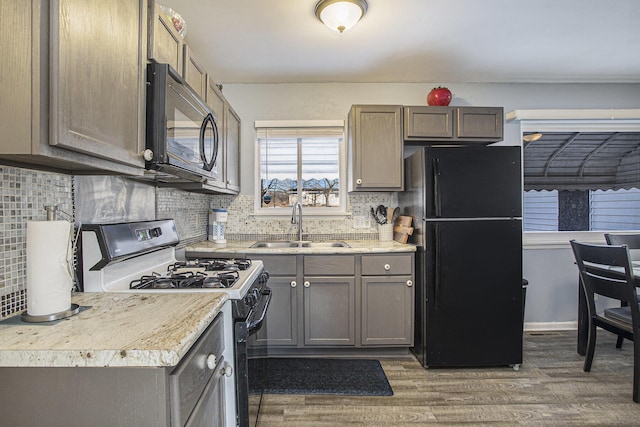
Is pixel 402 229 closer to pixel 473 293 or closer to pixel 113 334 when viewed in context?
pixel 473 293

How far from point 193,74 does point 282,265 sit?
57.1 inches

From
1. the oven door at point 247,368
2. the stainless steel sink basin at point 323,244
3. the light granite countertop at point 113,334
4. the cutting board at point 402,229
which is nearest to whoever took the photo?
the light granite countertop at point 113,334

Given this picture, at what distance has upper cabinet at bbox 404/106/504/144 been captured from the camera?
2.80m

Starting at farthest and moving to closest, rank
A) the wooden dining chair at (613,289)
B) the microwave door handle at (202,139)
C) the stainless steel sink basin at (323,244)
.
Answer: the stainless steel sink basin at (323,244) < the wooden dining chair at (613,289) < the microwave door handle at (202,139)

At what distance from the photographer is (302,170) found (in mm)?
3154

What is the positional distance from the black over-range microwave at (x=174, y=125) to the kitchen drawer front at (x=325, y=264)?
120cm

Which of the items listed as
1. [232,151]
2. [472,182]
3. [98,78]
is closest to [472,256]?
[472,182]

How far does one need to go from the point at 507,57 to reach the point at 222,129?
243 centimetres

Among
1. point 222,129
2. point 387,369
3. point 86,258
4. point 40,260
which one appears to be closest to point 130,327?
point 40,260

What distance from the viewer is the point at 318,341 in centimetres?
253

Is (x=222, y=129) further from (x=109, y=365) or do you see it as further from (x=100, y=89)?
(x=109, y=365)

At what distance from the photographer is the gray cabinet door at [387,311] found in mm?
2531

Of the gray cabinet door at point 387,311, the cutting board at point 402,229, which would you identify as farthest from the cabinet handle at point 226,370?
the cutting board at point 402,229

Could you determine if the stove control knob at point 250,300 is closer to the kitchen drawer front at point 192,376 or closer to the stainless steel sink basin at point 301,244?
the kitchen drawer front at point 192,376
